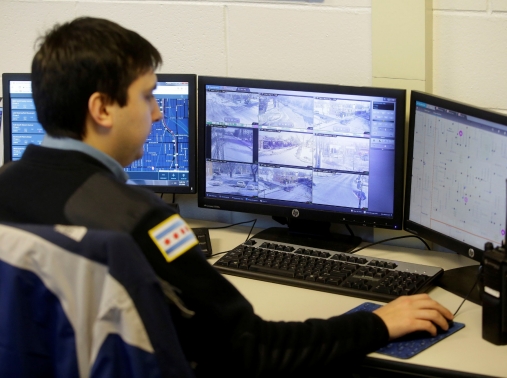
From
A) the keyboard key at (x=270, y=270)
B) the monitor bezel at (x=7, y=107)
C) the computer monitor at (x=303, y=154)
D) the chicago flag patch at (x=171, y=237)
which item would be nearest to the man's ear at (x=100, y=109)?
the chicago flag patch at (x=171, y=237)

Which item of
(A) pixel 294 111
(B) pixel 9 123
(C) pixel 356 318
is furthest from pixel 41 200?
(B) pixel 9 123

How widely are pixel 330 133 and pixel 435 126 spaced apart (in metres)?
0.31

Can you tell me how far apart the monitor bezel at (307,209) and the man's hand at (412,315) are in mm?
465

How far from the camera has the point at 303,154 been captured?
210cm

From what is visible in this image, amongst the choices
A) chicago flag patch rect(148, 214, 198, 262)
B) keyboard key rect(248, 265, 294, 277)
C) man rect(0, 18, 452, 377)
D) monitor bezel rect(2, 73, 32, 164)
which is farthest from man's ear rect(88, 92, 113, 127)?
monitor bezel rect(2, 73, 32, 164)

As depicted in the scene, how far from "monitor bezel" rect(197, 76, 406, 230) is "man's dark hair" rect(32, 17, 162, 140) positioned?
762 mm

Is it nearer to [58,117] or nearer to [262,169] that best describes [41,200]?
[58,117]

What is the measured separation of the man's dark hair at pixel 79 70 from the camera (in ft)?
4.33

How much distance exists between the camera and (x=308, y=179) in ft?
6.94

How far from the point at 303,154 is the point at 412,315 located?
2.28 feet

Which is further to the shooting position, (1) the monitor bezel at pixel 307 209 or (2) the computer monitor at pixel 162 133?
(2) the computer monitor at pixel 162 133

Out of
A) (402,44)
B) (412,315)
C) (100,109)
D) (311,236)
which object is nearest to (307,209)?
(311,236)

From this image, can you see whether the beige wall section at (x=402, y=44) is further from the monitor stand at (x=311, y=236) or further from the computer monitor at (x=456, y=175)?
the monitor stand at (x=311, y=236)

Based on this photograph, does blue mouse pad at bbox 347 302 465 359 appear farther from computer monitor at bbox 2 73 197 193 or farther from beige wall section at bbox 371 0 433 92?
computer monitor at bbox 2 73 197 193
